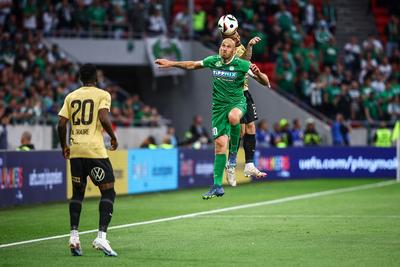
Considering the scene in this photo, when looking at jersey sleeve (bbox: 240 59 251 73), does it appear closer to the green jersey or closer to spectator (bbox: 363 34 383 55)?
the green jersey

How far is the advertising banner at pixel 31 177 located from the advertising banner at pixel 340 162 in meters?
11.5

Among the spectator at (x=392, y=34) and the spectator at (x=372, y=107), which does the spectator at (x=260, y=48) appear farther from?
the spectator at (x=392, y=34)

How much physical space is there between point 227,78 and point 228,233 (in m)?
2.39

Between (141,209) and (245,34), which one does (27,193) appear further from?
(245,34)

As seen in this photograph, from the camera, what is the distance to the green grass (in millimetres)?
12750

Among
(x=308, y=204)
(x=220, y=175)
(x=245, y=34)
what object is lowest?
(x=308, y=204)

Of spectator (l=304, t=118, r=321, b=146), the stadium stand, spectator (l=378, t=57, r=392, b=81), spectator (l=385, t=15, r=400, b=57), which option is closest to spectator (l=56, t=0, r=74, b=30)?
the stadium stand

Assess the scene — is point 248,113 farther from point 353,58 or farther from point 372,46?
point 372,46

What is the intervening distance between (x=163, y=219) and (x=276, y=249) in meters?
5.38

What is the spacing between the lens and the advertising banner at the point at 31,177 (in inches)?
841

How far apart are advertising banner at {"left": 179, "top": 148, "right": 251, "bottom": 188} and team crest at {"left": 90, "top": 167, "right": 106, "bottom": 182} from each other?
14.9 m

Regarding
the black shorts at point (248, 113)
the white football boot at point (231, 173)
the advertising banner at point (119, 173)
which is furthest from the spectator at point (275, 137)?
the white football boot at point (231, 173)

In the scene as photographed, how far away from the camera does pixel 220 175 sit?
15.5 m

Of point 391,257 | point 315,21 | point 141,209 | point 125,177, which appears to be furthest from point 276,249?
point 315,21
